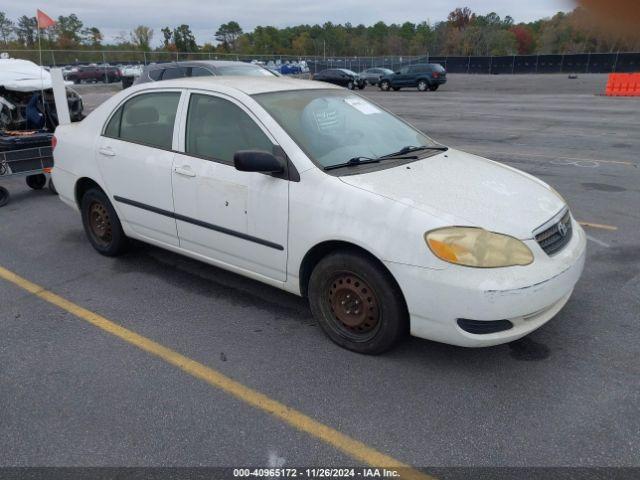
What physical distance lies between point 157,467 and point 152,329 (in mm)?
1405

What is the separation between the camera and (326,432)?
274cm

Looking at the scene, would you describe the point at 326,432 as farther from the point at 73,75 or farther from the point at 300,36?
the point at 300,36

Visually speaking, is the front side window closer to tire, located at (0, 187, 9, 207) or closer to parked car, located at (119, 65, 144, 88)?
tire, located at (0, 187, 9, 207)

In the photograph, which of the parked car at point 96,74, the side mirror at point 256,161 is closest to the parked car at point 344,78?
the parked car at point 96,74

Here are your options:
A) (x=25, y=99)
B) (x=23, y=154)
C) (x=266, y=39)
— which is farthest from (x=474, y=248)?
(x=266, y=39)

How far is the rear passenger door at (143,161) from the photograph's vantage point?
4266 millimetres

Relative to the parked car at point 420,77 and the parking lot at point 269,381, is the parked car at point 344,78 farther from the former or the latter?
the parking lot at point 269,381

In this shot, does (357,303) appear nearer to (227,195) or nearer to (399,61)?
(227,195)

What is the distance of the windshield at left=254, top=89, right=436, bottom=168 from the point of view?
368 cm

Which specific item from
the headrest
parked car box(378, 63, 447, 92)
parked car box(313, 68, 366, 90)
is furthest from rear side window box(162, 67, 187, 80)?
parked car box(313, 68, 366, 90)

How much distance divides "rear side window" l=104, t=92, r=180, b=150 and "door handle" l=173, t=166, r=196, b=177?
256 mm

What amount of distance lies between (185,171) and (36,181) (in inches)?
207

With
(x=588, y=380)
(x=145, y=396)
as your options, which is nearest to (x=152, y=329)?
(x=145, y=396)

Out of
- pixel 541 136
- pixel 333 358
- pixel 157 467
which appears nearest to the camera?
pixel 157 467
